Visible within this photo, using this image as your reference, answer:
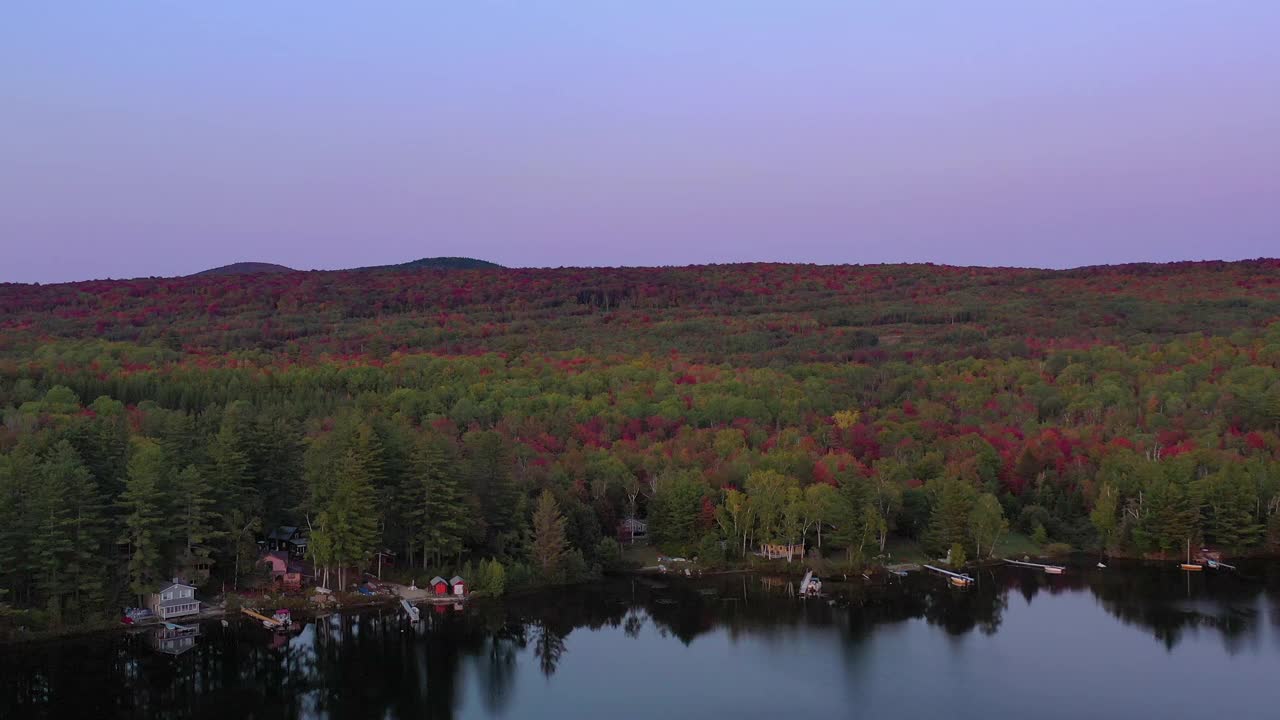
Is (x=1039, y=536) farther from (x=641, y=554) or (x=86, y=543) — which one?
(x=86, y=543)

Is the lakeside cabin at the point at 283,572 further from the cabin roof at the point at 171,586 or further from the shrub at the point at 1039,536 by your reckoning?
the shrub at the point at 1039,536

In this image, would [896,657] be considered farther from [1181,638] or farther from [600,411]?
[600,411]

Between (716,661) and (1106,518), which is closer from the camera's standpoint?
(716,661)

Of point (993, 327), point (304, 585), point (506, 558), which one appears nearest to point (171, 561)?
point (304, 585)

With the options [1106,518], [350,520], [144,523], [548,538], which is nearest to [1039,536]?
[1106,518]

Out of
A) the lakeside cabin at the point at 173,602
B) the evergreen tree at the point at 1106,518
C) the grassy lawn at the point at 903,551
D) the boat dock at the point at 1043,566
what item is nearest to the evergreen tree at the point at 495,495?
the lakeside cabin at the point at 173,602

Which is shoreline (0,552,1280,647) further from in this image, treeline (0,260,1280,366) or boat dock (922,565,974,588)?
treeline (0,260,1280,366)

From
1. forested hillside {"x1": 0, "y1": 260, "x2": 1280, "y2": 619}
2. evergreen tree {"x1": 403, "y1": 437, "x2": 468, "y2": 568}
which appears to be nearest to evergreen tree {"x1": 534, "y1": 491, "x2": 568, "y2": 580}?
forested hillside {"x1": 0, "y1": 260, "x2": 1280, "y2": 619}
